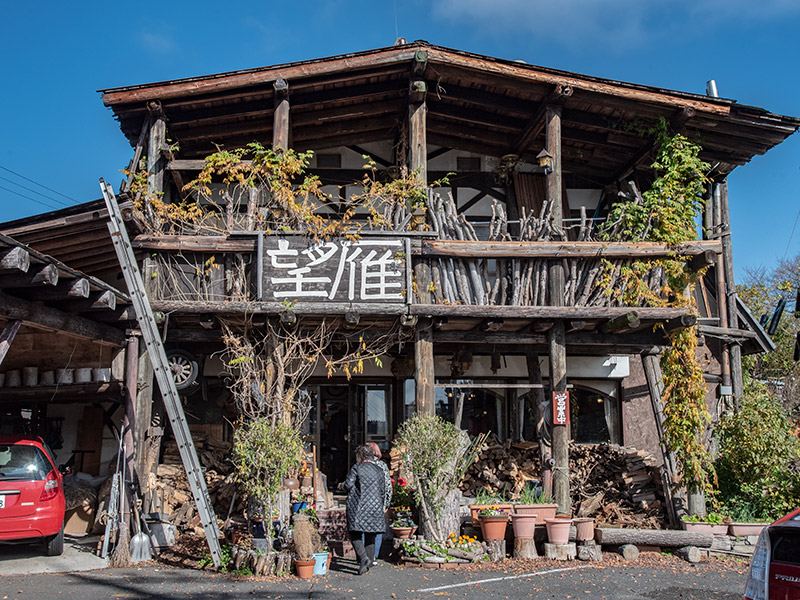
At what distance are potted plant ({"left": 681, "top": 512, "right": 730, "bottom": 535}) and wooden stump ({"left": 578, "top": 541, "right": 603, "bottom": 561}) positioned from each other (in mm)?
1696

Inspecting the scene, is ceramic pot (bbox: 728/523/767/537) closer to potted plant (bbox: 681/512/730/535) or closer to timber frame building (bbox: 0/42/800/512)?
potted plant (bbox: 681/512/730/535)

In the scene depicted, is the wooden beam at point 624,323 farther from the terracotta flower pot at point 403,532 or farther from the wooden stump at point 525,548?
the terracotta flower pot at point 403,532

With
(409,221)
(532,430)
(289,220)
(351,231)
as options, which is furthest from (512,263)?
(532,430)

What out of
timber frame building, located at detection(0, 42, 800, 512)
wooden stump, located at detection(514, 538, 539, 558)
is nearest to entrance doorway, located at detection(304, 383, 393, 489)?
timber frame building, located at detection(0, 42, 800, 512)

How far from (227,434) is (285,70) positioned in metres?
7.07

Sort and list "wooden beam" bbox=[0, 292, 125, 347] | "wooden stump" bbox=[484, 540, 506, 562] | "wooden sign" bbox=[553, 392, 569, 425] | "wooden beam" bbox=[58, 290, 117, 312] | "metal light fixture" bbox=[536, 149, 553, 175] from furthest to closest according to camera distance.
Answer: "metal light fixture" bbox=[536, 149, 553, 175] < "wooden sign" bbox=[553, 392, 569, 425] < "wooden stump" bbox=[484, 540, 506, 562] < "wooden beam" bbox=[58, 290, 117, 312] < "wooden beam" bbox=[0, 292, 125, 347]

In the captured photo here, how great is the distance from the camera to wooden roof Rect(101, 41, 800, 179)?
12.7 metres

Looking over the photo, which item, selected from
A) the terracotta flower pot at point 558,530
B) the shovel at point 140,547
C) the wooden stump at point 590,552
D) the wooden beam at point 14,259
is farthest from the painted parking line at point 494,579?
the wooden beam at point 14,259

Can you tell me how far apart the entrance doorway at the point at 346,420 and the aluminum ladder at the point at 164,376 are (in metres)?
5.43

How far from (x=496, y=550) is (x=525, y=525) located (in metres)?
0.58

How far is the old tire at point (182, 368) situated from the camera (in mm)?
12156

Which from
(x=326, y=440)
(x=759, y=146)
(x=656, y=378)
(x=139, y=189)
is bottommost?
(x=326, y=440)

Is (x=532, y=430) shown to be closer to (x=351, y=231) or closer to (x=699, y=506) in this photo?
(x=699, y=506)

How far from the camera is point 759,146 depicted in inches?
532
